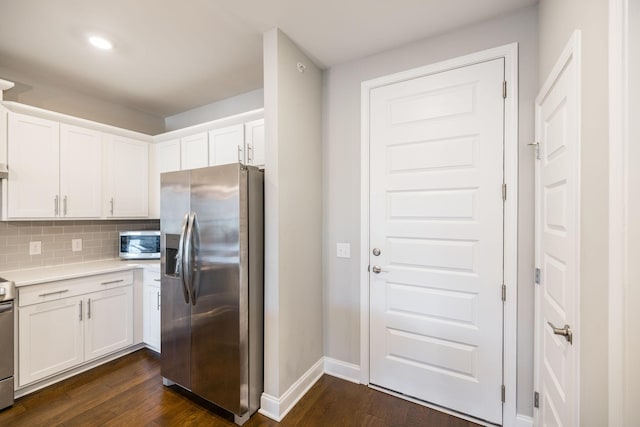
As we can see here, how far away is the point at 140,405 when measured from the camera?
79.0 inches

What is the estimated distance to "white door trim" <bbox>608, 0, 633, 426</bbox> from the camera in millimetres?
741

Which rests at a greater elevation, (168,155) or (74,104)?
(74,104)

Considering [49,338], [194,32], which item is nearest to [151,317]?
[49,338]

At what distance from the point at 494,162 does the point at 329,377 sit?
214cm

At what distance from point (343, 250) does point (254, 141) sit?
1276mm

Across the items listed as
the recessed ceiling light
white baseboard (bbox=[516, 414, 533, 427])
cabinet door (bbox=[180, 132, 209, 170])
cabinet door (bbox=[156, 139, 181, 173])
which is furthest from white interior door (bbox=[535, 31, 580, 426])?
cabinet door (bbox=[156, 139, 181, 173])

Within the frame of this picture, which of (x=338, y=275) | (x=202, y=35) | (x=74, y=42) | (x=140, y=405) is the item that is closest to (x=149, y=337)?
(x=140, y=405)

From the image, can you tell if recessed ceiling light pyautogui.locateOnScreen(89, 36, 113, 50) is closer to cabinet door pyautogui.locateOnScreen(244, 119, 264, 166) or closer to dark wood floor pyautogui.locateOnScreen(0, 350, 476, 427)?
cabinet door pyautogui.locateOnScreen(244, 119, 264, 166)

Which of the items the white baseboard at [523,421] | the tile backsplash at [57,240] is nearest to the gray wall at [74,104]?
the tile backsplash at [57,240]

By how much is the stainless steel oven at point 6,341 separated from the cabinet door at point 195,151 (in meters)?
1.66

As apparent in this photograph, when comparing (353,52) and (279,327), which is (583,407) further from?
(353,52)

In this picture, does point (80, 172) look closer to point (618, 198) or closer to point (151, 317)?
point (151, 317)

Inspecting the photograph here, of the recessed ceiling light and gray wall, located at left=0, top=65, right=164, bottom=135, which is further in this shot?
gray wall, located at left=0, top=65, right=164, bottom=135

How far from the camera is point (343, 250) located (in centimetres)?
237
